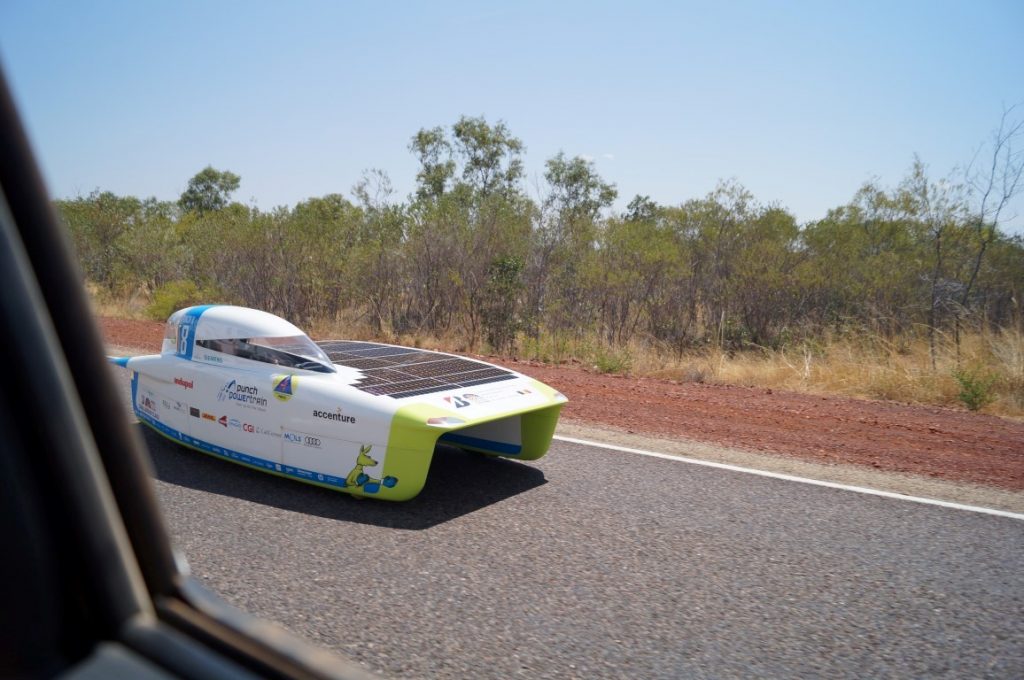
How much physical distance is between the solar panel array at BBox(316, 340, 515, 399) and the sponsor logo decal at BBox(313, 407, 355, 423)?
26 cm

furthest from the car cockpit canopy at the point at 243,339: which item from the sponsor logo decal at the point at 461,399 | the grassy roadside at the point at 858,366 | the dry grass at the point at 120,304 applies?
the dry grass at the point at 120,304

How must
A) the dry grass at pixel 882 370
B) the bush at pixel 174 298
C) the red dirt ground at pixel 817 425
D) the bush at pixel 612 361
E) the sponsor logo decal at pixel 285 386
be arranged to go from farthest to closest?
the bush at pixel 174 298
the bush at pixel 612 361
the dry grass at pixel 882 370
the red dirt ground at pixel 817 425
the sponsor logo decal at pixel 285 386

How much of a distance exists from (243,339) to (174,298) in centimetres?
1718

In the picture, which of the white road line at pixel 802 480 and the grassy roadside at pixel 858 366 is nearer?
the white road line at pixel 802 480

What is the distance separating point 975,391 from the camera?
1011cm

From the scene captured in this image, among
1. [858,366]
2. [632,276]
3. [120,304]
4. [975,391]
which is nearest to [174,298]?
[120,304]

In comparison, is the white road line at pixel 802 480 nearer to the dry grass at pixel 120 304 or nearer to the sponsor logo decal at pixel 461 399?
the sponsor logo decal at pixel 461 399

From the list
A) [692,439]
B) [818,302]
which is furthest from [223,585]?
[818,302]

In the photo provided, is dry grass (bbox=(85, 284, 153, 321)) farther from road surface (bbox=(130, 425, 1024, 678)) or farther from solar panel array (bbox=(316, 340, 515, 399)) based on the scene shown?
road surface (bbox=(130, 425, 1024, 678))

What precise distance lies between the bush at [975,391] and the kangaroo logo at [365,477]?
873 cm

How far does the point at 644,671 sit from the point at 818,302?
16375 mm

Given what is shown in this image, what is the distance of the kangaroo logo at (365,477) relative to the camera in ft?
16.7

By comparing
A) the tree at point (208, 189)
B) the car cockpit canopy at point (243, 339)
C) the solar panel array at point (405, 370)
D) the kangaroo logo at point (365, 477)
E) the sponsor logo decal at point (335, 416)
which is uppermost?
the tree at point (208, 189)

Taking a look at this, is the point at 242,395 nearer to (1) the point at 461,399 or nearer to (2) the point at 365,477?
(2) the point at 365,477
